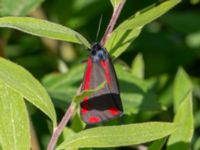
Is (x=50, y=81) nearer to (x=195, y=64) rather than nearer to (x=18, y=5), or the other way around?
(x=18, y=5)

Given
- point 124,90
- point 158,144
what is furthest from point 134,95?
point 158,144

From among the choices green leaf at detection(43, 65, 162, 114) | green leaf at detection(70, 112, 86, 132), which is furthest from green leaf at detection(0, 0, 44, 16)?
green leaf at detection(70, 112, 86, 132)

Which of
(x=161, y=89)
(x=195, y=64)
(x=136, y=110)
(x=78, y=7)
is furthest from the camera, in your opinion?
(x=195, y=64)

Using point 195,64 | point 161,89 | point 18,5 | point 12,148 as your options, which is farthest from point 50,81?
point 195,64

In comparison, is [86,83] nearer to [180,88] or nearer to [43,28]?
[43,28]

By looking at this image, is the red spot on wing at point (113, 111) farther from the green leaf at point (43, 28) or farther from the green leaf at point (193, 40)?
the green leaf at point (193, 40)
